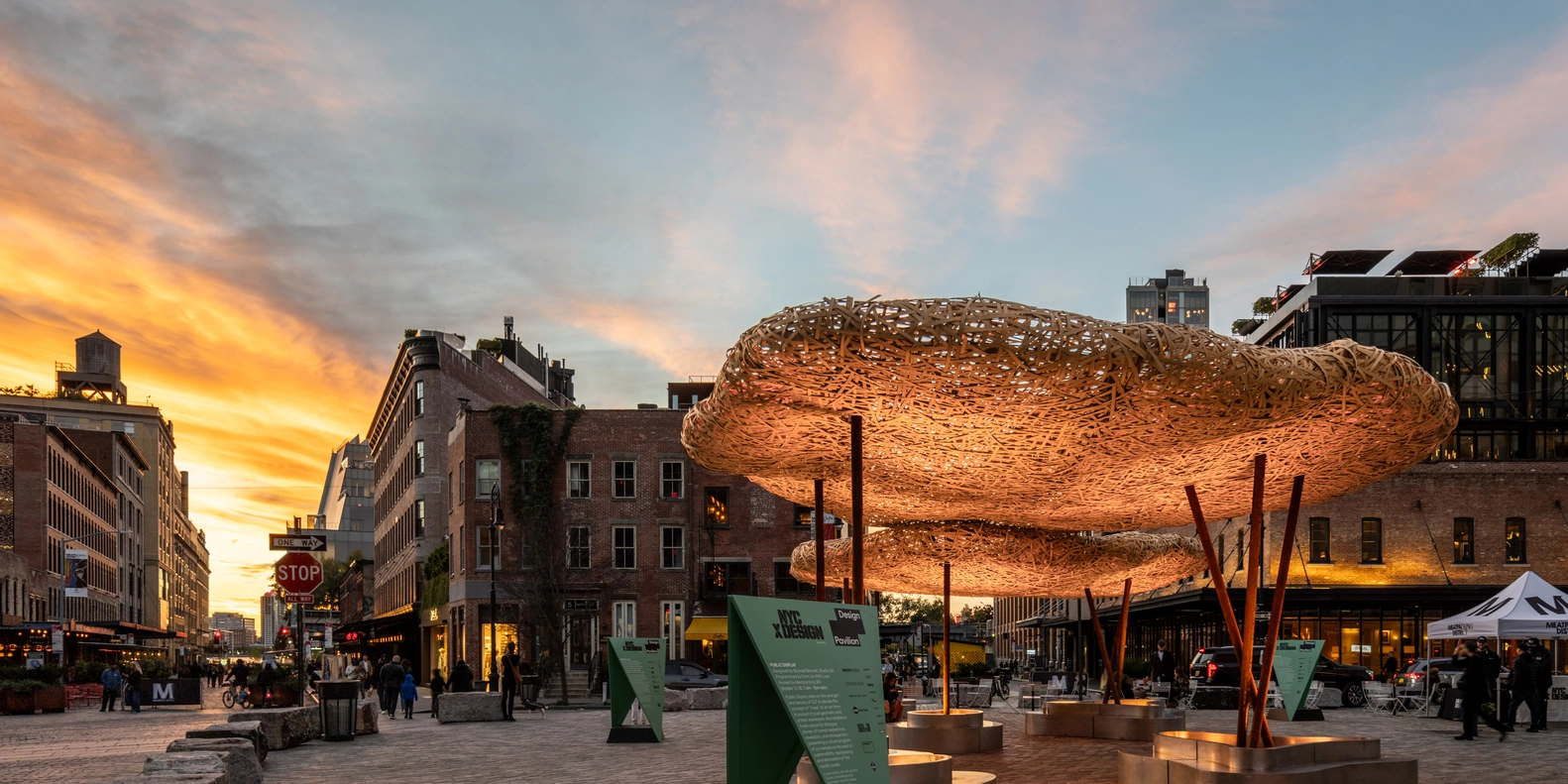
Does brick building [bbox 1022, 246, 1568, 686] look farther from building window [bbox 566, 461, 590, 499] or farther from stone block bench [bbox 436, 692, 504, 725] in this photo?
stone block bench [bbox 436, 692, 504, 725]

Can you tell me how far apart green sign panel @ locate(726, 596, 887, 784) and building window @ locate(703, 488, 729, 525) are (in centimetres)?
4173

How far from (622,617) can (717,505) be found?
18.0ft

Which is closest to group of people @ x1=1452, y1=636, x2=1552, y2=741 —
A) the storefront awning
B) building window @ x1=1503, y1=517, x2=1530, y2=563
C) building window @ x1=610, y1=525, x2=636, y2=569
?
building window @ x1=1503, y1=517, x2=1530, y2=563

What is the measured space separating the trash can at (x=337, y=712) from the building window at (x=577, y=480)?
2736 cm

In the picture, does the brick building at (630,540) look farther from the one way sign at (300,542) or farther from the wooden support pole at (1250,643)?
the wooden support pole at (1250,643)

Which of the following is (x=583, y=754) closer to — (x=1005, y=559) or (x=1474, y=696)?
(x=1005, y=559)

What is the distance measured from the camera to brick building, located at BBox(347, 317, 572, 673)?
5944cm

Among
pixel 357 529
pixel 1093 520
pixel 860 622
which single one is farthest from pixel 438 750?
pixel 357 529

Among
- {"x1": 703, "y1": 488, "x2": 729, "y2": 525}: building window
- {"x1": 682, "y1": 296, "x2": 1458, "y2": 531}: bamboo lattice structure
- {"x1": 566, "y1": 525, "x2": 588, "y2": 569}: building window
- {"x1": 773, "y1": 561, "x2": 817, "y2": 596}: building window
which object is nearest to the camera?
{"x1": 682, "y1": 296, "x2": 1458, "y2": 531}: bamboo lattice structure

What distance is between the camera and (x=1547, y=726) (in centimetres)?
2300

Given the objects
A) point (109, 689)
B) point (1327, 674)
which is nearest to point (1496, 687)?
point (1327, 674)

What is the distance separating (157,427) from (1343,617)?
115 m

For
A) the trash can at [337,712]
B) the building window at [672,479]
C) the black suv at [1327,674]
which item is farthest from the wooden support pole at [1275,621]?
the building window at [672,479]

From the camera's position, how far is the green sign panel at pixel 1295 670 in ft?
72.4
